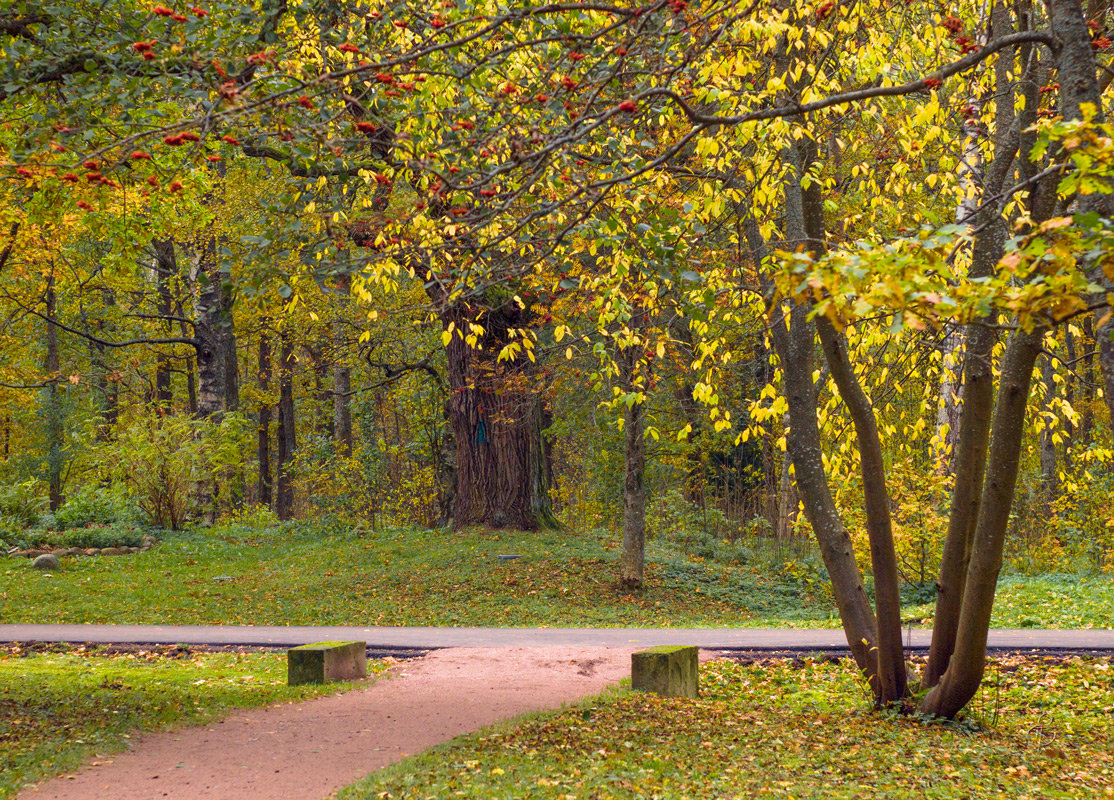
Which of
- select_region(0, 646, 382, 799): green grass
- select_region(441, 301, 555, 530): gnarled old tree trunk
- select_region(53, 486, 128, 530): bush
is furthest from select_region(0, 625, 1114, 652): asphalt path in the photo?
select_region(53, 486, 128, 530): bush

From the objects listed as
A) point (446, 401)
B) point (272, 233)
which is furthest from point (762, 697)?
point (446, 401)

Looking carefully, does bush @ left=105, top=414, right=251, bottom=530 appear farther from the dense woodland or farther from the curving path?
the curving path

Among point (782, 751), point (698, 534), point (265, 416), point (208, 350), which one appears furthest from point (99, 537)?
point (265, 416)

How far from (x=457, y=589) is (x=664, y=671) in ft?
21.8

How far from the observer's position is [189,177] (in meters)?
10.6

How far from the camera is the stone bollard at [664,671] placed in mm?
7766

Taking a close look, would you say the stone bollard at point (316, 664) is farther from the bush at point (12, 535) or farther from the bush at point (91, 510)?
the bush at point (91, 510)

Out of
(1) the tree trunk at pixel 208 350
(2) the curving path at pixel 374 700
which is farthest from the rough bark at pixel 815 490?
(1) the tree trunk at pixel 208 350

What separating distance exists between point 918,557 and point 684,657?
6383 millimetres

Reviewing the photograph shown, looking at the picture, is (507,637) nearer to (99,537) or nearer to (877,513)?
(877,513)

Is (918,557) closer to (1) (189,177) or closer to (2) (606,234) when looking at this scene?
(2) (606,234)

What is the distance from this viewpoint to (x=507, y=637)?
35.7 feet

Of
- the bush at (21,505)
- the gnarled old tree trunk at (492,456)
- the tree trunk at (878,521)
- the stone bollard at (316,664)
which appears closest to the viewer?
the tree trunk at (878,521)

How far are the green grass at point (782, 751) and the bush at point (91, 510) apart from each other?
14.8 meters
